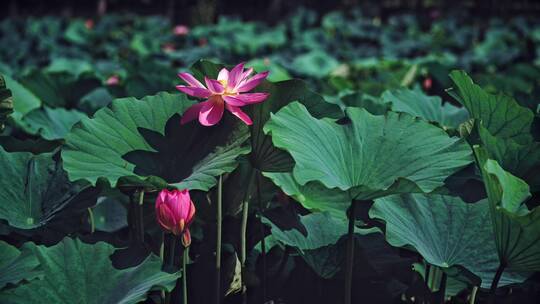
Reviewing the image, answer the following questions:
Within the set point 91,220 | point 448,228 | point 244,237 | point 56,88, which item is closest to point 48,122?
point 91,220

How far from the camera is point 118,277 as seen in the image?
0.93 meters

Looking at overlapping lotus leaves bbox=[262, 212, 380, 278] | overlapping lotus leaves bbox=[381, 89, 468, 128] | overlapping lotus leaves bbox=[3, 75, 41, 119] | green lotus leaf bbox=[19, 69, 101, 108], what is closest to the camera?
overlapping lotus leaves bbox=[262, 212, 380, 278]

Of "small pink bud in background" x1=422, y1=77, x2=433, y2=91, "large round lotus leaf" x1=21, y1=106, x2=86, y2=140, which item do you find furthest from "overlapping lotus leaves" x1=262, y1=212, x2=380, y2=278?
"small pink bud in background" x1=422, y1=77, x2=433, y2=91

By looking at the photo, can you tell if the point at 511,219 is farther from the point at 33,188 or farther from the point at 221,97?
the point at 33,188

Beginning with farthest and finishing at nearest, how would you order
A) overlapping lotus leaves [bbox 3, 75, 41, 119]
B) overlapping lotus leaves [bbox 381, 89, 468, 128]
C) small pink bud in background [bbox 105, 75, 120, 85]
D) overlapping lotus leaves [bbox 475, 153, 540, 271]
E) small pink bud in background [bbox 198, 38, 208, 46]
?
small pink bud in background [bbox 198, 38, 208, 46]
small pink bud in background [bbox 105, 75, 120, 85]
overlapping lotus leaves [bbox 3, 75, 41, 119]
overlapping lotus leaves [bbox 381, 89, 468, 128]
overlapping lotus leaves [bbox 475, 153, 540, 271]

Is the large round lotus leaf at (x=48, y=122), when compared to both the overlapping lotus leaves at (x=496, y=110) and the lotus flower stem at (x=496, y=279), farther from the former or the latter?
the lotus flower stem at (x=496, y=279)

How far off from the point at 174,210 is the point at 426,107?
84 cm

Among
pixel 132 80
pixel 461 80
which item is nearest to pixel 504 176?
pixel 461 80

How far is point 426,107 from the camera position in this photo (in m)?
1.59

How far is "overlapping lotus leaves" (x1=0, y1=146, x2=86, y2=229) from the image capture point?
3.58 feet

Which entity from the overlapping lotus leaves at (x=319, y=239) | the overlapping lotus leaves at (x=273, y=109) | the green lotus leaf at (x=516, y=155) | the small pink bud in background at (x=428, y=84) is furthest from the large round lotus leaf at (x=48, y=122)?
the small pink bud in background at (x=428, y=84)

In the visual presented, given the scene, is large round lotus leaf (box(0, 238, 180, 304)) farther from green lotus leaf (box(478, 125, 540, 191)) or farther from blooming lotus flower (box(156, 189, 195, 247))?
green lotus leaf (box(478, 125, 540, 191))

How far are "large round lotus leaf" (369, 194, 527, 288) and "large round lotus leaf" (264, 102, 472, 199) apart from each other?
0.20 feet

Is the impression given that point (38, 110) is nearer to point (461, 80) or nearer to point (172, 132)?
point (172, 132)
